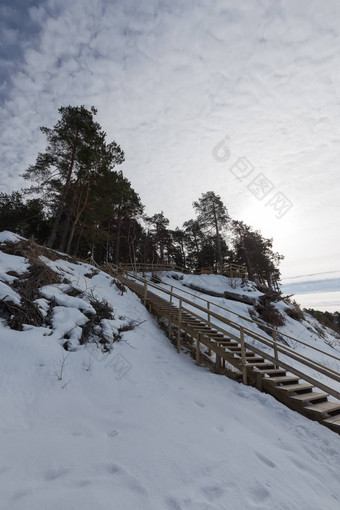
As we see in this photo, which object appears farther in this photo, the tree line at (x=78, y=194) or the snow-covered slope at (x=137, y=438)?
the tree line at (x=78, y=194)

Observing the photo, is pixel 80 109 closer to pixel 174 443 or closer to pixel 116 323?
pixel 116 323

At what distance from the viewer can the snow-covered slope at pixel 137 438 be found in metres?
2.16

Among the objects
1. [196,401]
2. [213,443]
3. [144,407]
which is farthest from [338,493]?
[144,407]

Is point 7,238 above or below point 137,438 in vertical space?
above

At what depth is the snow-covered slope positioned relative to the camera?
2164 millimetres

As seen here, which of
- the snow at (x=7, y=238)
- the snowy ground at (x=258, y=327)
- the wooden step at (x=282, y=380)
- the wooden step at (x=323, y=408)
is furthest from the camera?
the snowy ground at (x=258, y=327)

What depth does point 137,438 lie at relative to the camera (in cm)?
306

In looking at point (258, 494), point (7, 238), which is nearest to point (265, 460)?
point (258, 494)

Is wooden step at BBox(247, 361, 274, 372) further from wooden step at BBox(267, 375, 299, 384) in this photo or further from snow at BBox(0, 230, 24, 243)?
snow at BBox(0, 230, 24, 243)

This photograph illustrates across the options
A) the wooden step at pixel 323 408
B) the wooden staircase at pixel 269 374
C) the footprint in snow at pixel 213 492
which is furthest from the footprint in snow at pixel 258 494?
the wooden step at pixel 323 408

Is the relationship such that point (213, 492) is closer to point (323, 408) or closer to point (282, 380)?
point (323, 408)

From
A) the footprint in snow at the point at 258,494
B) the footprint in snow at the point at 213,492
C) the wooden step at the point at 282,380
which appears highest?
the wooden step at the point at 282,380

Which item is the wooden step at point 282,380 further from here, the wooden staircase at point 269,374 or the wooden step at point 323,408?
the wooden step at point 323,408

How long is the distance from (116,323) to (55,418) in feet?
13.0
